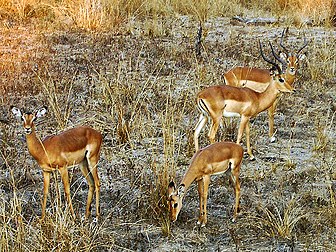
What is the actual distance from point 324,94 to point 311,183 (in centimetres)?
347

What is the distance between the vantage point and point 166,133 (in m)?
6.68

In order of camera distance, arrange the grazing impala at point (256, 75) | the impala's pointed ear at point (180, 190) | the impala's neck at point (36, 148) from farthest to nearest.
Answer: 1. the grazing impala at point (256, 75)
2. the impala's neck at point (36, 148)
3. the impala's pointed ear at point (180, 190)

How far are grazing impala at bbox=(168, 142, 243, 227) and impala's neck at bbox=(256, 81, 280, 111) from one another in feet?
6.57

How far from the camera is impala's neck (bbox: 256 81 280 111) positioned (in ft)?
24.9

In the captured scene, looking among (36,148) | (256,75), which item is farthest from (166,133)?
(256,75)

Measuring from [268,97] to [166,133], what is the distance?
1636mm

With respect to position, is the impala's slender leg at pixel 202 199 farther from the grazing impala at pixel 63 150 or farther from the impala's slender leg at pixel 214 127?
the impala's slender leg at pixel 214 127

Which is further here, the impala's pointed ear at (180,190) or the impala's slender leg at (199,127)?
the impala's slender leg at (199,127)


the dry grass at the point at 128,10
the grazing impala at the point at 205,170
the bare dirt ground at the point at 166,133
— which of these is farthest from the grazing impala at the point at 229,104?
the dry grass at the point at 128,10

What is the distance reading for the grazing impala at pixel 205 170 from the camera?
5281 mm

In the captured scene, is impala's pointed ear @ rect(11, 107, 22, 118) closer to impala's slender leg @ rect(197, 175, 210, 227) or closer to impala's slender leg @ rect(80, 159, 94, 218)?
impala's slender leg @ rect(80, 159, 94, 218)

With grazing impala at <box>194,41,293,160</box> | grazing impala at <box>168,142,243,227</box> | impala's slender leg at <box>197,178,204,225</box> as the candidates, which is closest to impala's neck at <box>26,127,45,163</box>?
grazing impala at <box>168,142,243,227</box>

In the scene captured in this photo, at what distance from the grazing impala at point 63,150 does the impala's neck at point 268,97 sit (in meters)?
2.62

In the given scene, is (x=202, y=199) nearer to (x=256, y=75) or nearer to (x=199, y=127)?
(x=199, y=127)
